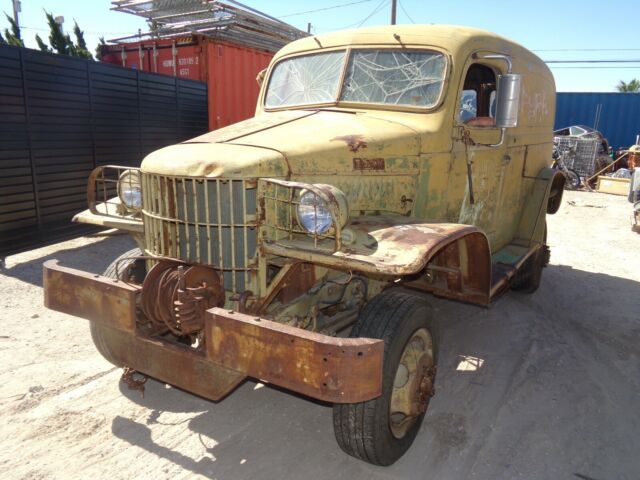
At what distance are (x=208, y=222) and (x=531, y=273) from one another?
4030 mm

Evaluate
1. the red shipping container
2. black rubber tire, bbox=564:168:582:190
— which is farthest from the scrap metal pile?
black rubber tire, bbox=564:168:582:190

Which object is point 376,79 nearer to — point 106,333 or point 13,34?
point 106,333

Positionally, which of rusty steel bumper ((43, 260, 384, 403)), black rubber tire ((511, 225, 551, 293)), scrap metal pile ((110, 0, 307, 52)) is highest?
scrap metal pile ((110, 0, 307, 52))

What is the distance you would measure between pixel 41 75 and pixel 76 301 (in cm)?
489

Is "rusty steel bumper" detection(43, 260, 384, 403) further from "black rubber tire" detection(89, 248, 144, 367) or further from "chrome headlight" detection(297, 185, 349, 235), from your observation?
"chrome headlight" detection(297, 185, 349, 235)

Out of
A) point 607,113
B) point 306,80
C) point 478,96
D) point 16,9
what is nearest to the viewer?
point 306,80

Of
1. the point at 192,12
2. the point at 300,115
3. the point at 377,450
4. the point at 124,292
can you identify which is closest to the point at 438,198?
the point at 300,115

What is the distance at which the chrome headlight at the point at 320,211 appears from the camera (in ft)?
7.82

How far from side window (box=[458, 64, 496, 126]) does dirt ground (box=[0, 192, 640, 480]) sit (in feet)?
6.10

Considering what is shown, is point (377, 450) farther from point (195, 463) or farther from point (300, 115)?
point (300, 115)

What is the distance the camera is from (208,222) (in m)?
2.70

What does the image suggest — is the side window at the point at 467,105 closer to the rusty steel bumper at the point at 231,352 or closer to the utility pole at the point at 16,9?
the rusty steel bumper at the point at 231,352

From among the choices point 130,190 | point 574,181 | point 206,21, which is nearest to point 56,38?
point 206,21

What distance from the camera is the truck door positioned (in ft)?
12.4
